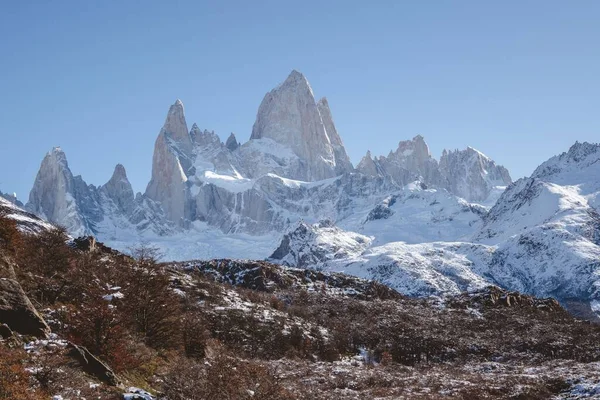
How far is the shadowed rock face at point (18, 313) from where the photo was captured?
19562 mm

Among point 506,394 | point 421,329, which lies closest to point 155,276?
point 506,394

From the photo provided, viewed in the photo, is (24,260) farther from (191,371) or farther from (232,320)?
(232,320)

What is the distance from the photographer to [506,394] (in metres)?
29.8

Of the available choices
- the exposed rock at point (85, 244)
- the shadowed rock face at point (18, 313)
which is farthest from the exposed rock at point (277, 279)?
the shadowed rock face at point (18, 313)

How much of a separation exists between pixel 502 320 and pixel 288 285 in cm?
3890

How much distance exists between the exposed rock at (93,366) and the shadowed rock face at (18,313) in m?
1.81

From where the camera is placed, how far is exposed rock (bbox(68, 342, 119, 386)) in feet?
61.5

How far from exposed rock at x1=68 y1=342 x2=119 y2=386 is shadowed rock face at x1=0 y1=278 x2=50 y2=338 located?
181cm

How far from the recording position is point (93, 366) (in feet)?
62.4

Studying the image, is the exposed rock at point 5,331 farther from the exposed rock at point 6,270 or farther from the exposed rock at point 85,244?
the exposed rock at point 85,244

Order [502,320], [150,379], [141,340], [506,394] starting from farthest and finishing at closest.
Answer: [502,320] → [506,394] → [141,340] → [150,379]

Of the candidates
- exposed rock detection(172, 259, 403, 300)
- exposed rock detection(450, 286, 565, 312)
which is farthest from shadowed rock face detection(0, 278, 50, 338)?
exposed rock detection(450, 286, 565, 312)

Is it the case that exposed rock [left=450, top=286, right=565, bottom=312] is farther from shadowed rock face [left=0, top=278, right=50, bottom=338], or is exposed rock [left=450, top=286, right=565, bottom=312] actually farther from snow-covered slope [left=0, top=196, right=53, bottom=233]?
shadowed rock face [left=0, top=278, right=50, bottom=338]

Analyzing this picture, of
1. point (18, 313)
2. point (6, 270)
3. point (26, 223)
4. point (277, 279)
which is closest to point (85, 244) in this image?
point (26, 223)
